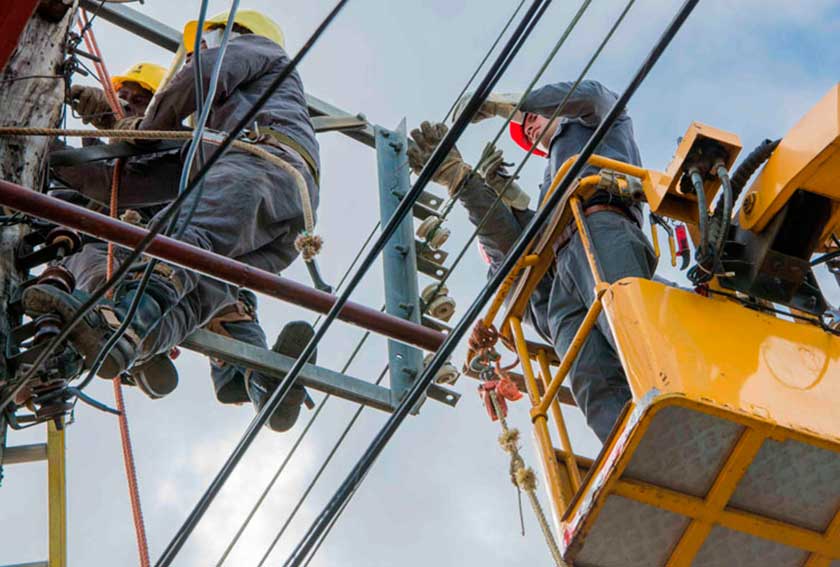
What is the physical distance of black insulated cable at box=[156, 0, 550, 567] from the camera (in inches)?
168

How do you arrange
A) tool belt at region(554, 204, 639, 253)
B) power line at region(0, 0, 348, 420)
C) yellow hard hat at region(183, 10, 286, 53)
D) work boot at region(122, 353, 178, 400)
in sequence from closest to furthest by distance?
power line at region(0, 0, 348, 420)
tool belt at region(554, 204, 639, 253)
work boot at region(122, 353, 178, 400)
yellow hard hat at region(183, 10, 286, 53)

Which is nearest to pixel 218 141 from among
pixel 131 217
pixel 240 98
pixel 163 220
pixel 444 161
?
pixel 131 217

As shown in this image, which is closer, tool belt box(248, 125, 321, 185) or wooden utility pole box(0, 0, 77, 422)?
wooden utility pole box(0, 0, 77, 422)

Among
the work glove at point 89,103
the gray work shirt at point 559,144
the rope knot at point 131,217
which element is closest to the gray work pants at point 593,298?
the gray work shirt at point 559,144

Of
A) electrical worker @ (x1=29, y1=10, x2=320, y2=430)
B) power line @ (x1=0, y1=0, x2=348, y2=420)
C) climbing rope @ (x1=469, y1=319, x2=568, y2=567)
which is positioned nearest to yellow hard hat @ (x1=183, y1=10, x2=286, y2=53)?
electrical worker @ (x1=29, y1=10, x2=320, y2=430)

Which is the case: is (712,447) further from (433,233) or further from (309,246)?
(433,233)

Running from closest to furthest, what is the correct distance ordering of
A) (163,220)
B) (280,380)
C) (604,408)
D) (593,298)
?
(163,220) < (593,298) < (604,408) < (280,380)

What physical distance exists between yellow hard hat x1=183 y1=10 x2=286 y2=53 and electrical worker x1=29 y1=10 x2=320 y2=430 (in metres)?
0.25

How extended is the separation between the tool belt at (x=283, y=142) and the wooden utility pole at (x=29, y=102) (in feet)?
3.41

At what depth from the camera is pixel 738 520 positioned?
16.3 feet

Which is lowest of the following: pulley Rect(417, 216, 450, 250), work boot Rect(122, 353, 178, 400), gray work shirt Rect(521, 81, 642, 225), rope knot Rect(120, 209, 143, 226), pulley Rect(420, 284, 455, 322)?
work boot Rect(122, 353, 178, 400)

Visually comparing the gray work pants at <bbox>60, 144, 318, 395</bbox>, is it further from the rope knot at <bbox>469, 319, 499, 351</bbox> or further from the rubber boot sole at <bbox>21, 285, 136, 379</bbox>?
the rope knot at <bbox>469, 319, 499, 351</bbox>

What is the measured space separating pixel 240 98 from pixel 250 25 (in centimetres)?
126

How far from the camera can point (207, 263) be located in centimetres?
525
